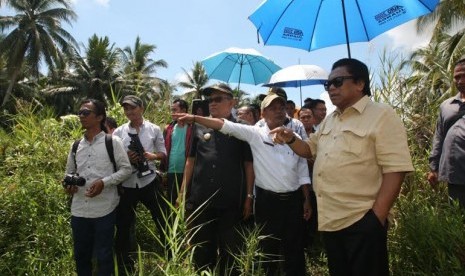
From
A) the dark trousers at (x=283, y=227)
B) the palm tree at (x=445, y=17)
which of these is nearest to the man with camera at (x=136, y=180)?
the dark trousers at (x=283, y=227)

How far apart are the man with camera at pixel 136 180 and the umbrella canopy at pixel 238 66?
3.09m

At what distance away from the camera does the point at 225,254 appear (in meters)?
3.28

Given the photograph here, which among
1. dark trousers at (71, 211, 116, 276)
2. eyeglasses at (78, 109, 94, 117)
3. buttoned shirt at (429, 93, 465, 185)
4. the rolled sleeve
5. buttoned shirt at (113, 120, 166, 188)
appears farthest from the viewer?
buttoned shirt at (113, 120, 166, 188)

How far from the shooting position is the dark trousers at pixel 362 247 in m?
2.29

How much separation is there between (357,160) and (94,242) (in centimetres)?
241

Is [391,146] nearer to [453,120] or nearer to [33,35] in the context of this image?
[453,120]

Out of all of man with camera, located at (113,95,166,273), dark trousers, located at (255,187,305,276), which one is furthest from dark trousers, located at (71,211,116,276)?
dark trousers, located at (255,187,305,276)

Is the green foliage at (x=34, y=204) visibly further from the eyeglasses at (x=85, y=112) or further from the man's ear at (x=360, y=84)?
the man's ear at (x=360, y=84)

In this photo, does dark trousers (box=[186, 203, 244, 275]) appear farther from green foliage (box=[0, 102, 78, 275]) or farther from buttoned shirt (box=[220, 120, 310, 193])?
green foliage (box=[0, 102, 78, 275])

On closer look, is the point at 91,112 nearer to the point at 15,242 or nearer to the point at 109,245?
the point at 109,245

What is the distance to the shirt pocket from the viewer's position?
2340 mm

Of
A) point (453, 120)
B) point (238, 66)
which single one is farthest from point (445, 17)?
point (453, 120)

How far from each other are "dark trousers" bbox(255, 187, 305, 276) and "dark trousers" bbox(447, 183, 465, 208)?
3.88 feet

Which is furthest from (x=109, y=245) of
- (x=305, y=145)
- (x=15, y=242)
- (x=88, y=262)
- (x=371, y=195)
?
(x=371, y=195)
